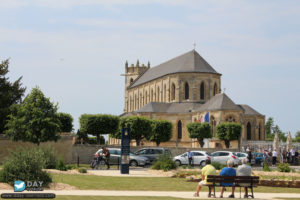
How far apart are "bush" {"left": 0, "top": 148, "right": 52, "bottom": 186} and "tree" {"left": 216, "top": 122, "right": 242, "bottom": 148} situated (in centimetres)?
4791

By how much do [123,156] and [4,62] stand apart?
937 inches

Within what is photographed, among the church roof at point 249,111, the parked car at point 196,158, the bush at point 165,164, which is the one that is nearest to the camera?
the bush at point 165,164

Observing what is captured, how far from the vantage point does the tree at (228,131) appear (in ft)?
211

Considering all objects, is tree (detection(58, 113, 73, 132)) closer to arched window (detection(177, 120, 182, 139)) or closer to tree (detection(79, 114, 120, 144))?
tree (detection(79, 114, 120, 144))

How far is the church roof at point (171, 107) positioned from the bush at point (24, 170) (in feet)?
197

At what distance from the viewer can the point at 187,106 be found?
79062 millimetres

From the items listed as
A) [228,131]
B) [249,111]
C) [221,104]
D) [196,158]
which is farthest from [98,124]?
[249,111]

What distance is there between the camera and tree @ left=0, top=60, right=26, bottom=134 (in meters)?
46.5

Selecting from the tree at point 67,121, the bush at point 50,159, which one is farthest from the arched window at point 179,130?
the bush at point 50,159

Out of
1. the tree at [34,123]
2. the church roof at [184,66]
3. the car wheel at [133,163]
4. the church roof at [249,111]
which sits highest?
the church roof at [184,66]

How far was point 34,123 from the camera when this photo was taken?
40562mm

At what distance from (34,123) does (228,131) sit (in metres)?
30.7

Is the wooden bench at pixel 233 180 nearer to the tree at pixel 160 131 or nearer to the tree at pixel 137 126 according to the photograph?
the tree at pixel 137 126

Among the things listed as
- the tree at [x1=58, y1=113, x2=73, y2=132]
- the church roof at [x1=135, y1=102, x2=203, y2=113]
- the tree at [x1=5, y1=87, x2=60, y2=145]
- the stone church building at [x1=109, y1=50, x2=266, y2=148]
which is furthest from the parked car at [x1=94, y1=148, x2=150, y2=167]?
the church roof at [x1=135, y1=102, x2=203, y2=113]
